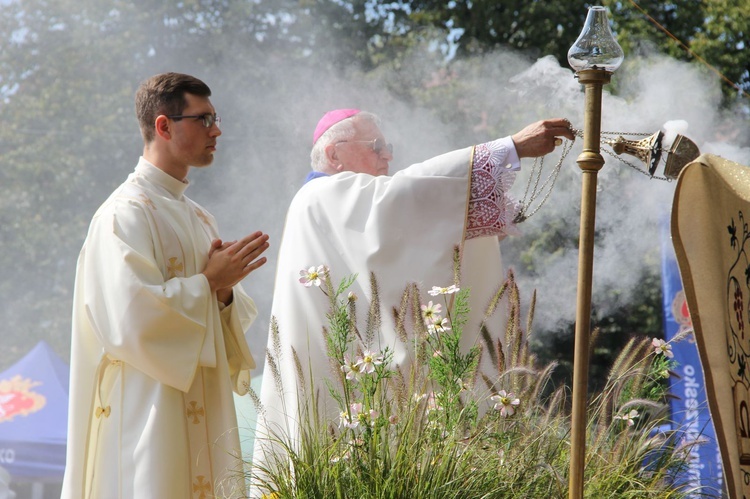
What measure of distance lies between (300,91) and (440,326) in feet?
28.2

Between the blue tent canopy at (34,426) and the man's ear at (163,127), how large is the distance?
5042 millimetres

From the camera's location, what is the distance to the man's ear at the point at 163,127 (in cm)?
342

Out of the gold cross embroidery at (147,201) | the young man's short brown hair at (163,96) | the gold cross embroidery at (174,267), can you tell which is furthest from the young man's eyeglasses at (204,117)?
the gold cross embroidery at (174,267)

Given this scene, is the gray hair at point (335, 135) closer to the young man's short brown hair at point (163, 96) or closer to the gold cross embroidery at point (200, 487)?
the young man's short brown hair at point (163, 96)

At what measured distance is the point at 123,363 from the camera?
3219 millimetres

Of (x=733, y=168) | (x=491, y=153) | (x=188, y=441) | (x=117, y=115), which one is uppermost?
(x=117, y=115)

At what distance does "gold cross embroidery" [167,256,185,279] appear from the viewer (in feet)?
10.9

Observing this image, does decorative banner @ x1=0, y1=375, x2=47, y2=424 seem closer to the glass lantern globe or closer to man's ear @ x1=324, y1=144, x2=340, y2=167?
man's ear @ x1=324, y1=144, x2=340, y2=167

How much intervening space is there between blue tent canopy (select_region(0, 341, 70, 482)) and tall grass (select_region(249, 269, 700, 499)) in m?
5.68

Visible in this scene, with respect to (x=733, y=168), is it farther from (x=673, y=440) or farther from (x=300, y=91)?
(x=300, y=91)

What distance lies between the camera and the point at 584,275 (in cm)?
238

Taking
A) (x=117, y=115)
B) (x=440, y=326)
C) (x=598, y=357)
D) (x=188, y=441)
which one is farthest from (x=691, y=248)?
(x=117, y=115)

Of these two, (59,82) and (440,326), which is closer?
(440,326)

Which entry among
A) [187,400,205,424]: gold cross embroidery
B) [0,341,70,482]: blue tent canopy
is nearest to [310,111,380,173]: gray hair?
[187,400,205,424]: gold cross embroidery
